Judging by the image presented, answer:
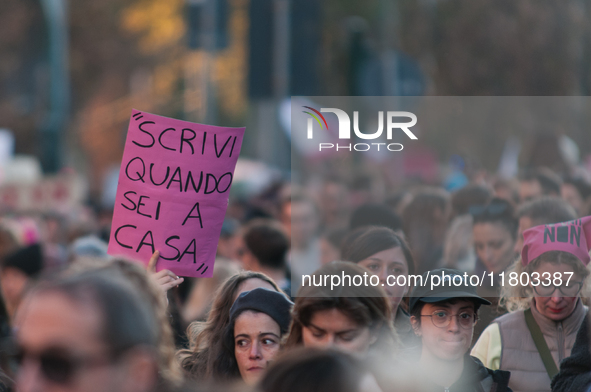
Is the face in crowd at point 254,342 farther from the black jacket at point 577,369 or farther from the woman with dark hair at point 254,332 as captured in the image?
the black jacket at point 577,369

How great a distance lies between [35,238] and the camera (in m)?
10.5

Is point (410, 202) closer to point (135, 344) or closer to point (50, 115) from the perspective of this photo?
point (135, 344)

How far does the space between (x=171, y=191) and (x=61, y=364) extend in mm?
2011

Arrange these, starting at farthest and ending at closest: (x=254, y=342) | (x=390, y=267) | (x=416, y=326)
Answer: (x=390, y=267), (x=254, y=342), (x=416, y=326)

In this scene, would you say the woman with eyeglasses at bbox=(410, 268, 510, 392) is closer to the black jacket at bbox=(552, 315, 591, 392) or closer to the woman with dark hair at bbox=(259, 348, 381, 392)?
the black jacket at bbox=(552, 315, 591, 392)

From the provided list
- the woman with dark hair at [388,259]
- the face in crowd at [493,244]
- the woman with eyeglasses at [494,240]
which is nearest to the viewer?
the woman with dark hair at [388,259]

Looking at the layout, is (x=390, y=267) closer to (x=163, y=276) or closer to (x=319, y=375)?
(x=163, y=276)

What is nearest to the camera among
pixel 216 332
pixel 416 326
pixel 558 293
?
pixel 416 326

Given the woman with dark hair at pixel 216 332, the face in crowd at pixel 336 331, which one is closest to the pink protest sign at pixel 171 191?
the woman with dark hair at pixel 216 332

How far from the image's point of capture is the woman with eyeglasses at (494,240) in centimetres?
502

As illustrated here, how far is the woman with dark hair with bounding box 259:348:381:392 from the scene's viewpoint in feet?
7.77

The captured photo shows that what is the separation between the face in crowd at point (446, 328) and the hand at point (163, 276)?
109 centimetres

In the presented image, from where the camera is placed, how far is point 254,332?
4008mm

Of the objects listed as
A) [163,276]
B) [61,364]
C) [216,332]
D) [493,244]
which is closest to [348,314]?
[216,332]
